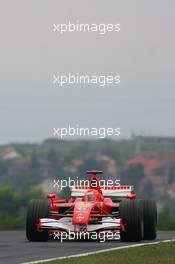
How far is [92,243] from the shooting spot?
3008 cm

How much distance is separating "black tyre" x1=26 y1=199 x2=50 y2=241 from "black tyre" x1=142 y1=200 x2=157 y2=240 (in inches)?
121

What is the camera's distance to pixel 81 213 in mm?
31297

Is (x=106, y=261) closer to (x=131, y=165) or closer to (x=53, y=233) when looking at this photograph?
(x=53, y=233)

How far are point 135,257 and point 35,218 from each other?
804 cm

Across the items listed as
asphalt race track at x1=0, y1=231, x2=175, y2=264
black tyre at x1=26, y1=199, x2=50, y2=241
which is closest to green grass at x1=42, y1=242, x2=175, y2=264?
asphalt race track at x1=0, y1=231, x2=175, y2=264

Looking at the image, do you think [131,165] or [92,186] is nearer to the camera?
[92,186]

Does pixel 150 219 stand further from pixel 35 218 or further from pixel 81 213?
pixel 35 218

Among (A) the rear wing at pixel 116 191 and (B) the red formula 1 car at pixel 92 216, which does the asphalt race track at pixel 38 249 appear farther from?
(A) the rear wing at pixel 116 191

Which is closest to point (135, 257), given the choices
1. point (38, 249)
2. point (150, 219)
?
point (38, 249)

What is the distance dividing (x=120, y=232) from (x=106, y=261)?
8.40 m

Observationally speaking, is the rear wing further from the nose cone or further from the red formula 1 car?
the nose cone

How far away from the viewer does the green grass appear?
22.5 meters

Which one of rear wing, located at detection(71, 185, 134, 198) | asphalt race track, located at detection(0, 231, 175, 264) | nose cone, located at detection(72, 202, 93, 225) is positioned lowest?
asphalt race track, located at detection(0, 231, 175, 264)

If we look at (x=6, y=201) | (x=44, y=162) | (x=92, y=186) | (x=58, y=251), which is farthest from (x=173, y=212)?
(x=58, y=251)
